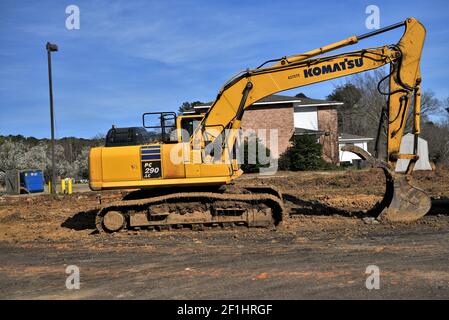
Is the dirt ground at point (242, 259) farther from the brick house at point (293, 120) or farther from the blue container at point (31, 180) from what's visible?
the brick house at point (293, 120)

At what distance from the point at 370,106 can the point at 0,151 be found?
37.3 m

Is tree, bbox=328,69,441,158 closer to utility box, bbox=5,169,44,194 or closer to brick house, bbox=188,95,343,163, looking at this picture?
brick house, bbox=188,95,343,163

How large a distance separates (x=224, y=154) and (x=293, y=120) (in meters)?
25.5

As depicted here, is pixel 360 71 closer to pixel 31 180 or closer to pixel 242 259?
pixel 242 259

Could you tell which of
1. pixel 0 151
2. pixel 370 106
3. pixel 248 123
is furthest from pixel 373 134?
pixel 0 151

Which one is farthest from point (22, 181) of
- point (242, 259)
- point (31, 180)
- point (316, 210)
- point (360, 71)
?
point (242, 259)

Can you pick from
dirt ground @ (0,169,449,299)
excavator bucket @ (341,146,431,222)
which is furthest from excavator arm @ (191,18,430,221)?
dirt ground @ (0,169,449,299)

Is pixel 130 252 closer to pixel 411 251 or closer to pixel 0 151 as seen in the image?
pixel 411 251

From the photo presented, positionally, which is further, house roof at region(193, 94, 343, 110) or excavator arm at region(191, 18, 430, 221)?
house roof at region(193, 94, 343, 110)

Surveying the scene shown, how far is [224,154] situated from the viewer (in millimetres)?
10789

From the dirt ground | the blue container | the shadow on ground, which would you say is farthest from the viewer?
the blue container

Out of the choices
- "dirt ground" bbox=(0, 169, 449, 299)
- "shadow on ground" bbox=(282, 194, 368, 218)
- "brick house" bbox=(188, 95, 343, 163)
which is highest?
"brick house" bbox=(188, 95, 343, 163)

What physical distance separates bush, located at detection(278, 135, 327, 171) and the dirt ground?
58.2ft

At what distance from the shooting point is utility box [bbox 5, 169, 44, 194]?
88.6 ft
